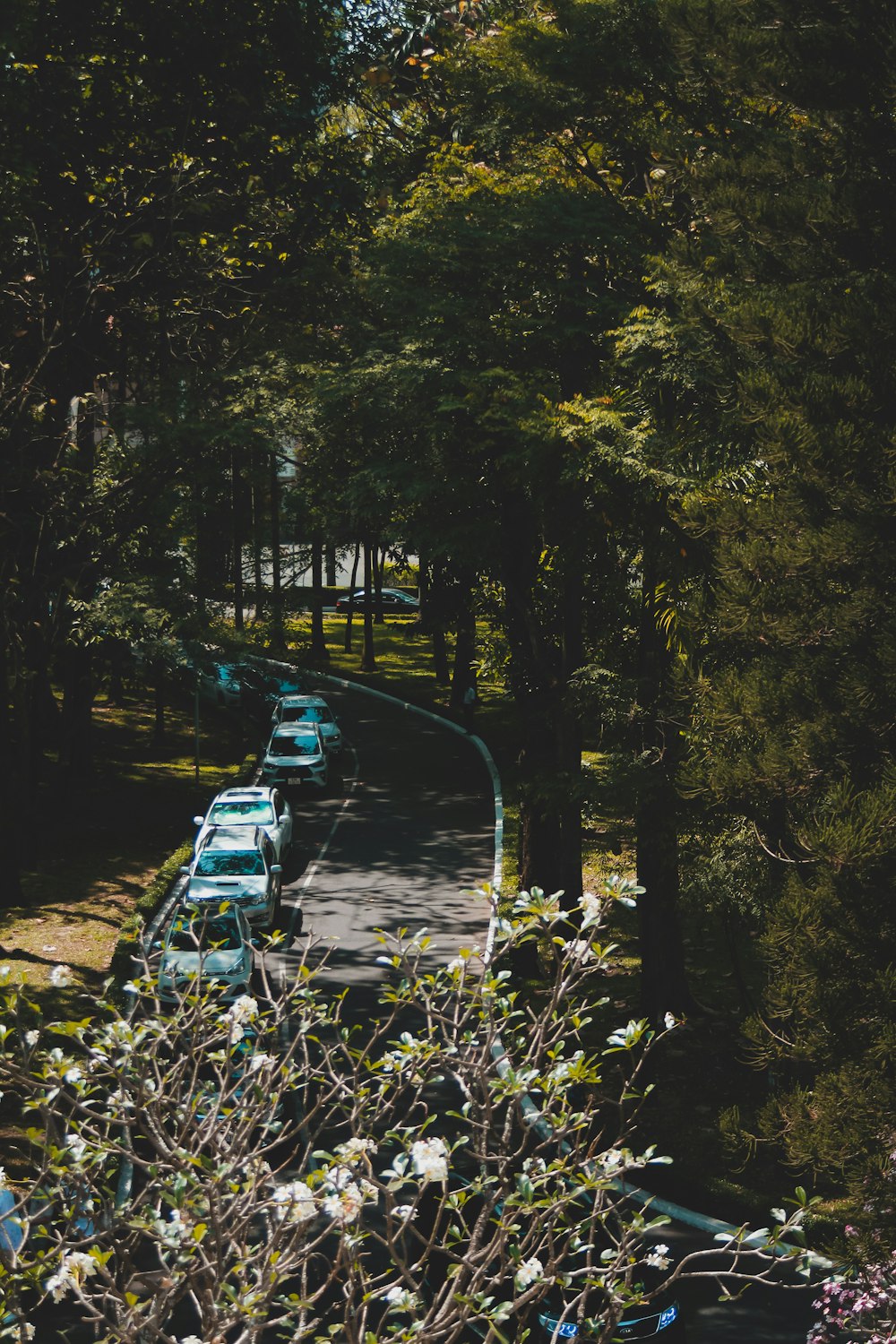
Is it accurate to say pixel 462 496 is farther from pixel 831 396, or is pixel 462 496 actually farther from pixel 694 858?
pixel 831 396

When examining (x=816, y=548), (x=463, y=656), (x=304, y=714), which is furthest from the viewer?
(x=463, y=656)

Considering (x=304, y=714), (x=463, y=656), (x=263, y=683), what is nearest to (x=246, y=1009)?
(x=263, y=683)

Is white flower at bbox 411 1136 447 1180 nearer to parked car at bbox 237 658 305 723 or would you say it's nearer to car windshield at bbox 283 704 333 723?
parked car at bbox 237 658 305 723

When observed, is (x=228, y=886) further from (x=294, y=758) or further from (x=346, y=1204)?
(x=346, y=1204)

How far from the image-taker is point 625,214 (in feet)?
53.9

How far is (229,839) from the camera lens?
23109 millimetres

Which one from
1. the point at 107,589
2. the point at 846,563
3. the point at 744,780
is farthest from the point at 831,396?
the point at 107,589

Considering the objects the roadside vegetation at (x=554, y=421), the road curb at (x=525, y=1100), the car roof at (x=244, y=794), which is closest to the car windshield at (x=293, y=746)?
the roadside vegetation at (x=554, y=421)

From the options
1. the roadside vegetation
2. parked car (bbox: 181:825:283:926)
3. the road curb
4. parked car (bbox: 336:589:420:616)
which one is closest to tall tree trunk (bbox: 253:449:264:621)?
the roadside vegetation

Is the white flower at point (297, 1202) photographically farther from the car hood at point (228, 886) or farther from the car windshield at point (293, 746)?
the car windshield at point (293, 746)

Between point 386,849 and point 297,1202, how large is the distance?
22594 millimetres

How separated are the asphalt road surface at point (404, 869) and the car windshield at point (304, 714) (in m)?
1.25

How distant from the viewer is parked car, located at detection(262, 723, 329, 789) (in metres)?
31.5

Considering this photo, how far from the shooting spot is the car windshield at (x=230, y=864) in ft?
73.0
